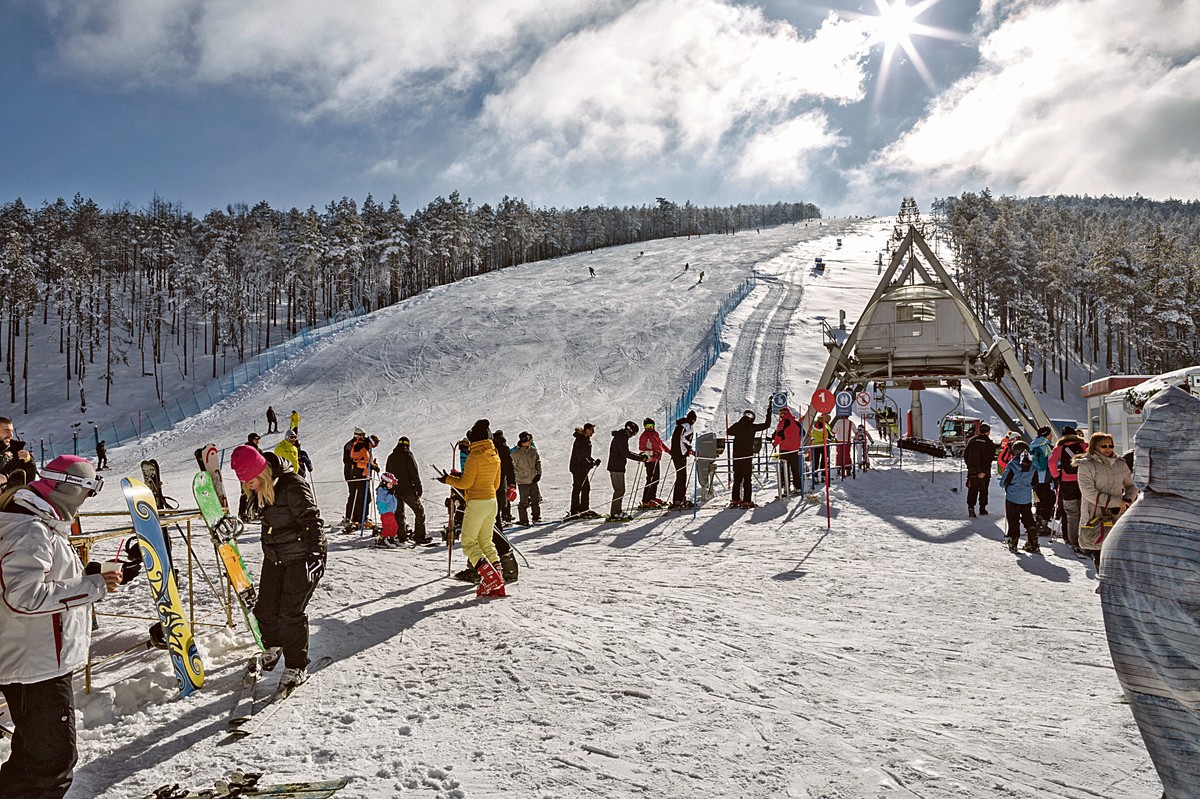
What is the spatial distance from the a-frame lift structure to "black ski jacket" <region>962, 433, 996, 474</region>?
183 inches

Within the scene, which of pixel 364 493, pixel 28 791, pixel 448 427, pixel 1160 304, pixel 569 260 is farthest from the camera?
pixel 569 260

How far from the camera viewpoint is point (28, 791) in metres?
3.29

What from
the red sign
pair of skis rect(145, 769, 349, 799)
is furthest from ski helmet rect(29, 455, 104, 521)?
the red sign

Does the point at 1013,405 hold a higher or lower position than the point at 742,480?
higher

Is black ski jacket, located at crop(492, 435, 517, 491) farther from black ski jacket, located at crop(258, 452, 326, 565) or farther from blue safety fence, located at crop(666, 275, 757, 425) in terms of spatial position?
blue safety fence, located at crop(666, 275, 757, 425)

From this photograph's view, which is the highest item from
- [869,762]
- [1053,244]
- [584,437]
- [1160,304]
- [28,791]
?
[1053,244]

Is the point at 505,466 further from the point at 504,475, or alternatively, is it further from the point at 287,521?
the point at 287,521

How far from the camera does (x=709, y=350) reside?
33875 mm

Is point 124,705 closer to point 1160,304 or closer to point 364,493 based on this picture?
point 364,493

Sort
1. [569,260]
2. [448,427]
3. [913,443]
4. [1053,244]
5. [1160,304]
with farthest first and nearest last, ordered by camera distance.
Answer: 1. [569,260]
2. [1053,244]
3. [1160,304]
4. [448,427]
5. [913,443]

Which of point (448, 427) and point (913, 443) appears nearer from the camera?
point (913, 443)

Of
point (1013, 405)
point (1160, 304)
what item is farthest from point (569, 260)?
point (1013, 405)

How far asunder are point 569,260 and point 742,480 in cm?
6124

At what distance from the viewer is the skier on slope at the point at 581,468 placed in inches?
526
